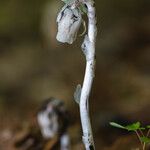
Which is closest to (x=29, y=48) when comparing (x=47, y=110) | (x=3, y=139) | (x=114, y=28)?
(x=114, y=28)

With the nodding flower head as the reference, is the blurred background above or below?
below

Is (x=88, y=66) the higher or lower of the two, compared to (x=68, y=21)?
lower

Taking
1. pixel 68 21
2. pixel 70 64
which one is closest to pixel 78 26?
pixel 68 21

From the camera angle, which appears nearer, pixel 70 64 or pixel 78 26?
pixel 78 26

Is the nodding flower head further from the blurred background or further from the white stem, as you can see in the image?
the blurred background

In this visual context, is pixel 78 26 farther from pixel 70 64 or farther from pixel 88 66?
pixel 70 64

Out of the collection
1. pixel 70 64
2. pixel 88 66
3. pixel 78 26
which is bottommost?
pixel 70 64

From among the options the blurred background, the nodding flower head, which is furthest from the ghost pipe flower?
the blurred background

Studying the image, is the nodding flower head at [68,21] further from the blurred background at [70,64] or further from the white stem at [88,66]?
the blurred background at [70,64]
